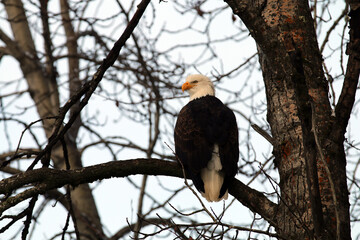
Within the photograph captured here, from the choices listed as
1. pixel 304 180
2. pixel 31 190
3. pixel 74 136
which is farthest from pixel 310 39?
pixel 74 136

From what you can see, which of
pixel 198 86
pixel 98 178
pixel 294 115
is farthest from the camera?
pixel 198 86

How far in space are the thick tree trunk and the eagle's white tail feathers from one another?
0.73 meters

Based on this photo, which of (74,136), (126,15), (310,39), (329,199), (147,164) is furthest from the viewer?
(74,136)

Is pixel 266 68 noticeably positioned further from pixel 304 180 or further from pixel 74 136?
pixel 74 136

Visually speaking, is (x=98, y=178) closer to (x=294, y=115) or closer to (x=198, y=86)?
(x=294, y=115)

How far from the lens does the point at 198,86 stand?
19.0ft

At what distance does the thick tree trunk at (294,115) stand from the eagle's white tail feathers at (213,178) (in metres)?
0.73

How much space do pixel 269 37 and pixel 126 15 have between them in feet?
11.3

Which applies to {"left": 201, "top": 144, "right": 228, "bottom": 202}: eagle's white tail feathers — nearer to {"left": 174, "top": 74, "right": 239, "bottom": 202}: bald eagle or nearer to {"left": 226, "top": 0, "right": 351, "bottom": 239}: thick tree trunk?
{"left": 174, "top": 74, "right": 239, "bottom": 202}: bald eagle

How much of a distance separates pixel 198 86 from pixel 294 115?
98.4 inches

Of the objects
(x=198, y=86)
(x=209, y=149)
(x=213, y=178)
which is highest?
(x=198, y=86)

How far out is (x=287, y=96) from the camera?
136 inches

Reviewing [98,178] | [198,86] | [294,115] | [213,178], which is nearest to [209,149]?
[213,178]

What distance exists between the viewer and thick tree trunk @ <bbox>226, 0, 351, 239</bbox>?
3.03 meters
